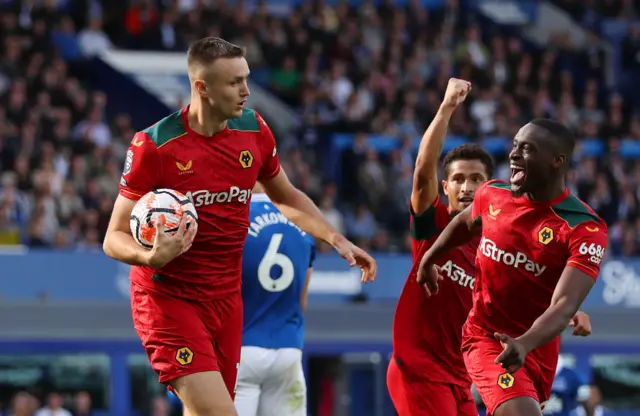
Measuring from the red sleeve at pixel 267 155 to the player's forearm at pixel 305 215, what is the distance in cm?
19

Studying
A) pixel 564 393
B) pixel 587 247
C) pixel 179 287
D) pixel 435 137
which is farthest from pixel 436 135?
pixel 564 393

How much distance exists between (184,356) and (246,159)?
1.18 metres

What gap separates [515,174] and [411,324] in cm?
152

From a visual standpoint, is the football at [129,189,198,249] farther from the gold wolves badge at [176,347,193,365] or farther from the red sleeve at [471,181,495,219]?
the red sleeve at [471,181,495,219]

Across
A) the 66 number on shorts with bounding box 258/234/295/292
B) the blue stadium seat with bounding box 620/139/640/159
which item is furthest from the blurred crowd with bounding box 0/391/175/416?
the blue stadium seat with bounding box 620/139/640/159

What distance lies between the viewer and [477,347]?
25.2 feet

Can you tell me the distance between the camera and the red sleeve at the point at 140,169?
7586mm

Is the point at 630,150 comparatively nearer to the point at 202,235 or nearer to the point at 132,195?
the point at 202,235

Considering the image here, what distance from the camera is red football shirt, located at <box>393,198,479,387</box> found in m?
8.54

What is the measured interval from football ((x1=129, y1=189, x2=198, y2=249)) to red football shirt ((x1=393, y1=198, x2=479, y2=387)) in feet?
5.45

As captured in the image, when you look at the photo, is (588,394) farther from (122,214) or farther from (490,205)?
(122,214)

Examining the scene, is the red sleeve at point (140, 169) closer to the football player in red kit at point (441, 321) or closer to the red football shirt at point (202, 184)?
the red football shirt at point (202, 184)

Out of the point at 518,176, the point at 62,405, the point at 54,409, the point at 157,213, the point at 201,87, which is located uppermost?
the point at 201,87

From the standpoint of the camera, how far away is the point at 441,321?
8.58 m
